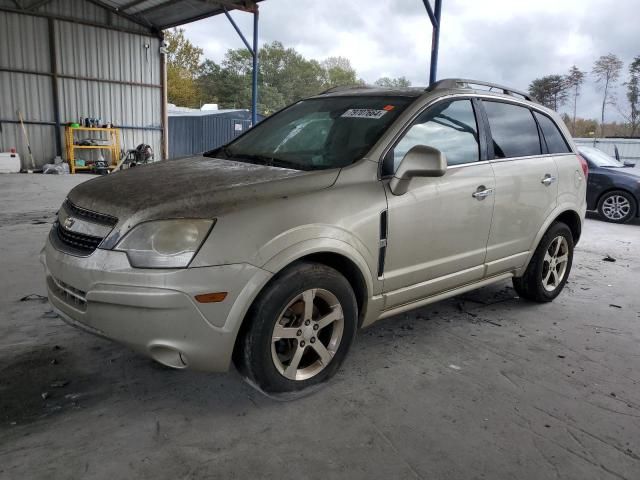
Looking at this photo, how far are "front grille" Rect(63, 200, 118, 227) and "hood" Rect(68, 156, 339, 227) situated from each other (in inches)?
1.0

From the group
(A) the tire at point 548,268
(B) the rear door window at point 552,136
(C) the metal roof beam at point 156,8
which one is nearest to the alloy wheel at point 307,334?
(A) the tire at point 548,268

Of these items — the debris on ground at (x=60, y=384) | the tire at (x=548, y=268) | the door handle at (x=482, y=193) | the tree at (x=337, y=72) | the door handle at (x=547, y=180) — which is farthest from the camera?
the tree at (x=337, y=72)

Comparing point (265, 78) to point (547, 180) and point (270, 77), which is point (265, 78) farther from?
point (547, 180)

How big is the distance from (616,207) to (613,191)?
312 mm

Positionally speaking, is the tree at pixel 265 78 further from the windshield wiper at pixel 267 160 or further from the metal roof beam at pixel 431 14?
the windshield wiper at pixel 267 160

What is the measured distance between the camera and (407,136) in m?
3.06

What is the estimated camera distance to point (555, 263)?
446cm

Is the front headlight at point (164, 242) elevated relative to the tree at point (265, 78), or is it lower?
lower

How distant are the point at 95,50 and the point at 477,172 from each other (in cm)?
1713

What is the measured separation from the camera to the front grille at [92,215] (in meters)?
2.40

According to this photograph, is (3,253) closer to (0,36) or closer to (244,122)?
(0,36)

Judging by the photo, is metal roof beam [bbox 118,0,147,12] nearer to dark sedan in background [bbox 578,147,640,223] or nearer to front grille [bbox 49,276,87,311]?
dark sedan in background [bbox 578,147,640,223]

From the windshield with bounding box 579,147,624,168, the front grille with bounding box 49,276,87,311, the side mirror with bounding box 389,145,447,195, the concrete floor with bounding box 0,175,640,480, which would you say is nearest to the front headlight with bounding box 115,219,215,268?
the front grille with bounding box 49,276,87,311

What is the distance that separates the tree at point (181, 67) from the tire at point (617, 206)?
132 ft
